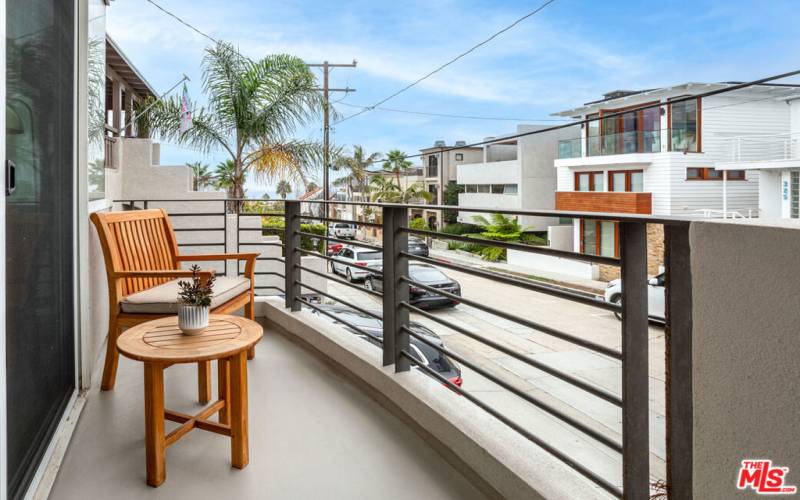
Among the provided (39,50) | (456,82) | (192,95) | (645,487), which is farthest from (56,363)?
(456,82)

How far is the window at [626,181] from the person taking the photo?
55.6 ft

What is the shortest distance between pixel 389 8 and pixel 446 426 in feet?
113

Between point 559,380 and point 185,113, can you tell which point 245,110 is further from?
point 559,380

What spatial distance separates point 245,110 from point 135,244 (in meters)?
5.42

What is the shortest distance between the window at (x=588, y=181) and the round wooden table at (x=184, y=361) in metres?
17.7

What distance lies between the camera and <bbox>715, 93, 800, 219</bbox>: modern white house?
13.9m

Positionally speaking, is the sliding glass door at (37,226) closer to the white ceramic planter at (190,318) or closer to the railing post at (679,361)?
the white ceramic planter at (190,318)

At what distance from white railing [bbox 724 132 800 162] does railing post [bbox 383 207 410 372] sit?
1518 cm

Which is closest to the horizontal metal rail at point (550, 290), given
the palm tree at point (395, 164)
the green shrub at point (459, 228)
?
the green shrub at point (459, 228)

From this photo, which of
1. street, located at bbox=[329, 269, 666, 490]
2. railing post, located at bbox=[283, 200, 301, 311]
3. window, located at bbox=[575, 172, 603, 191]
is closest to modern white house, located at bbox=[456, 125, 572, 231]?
window, located at bbox=[575, 172, 603, 191]

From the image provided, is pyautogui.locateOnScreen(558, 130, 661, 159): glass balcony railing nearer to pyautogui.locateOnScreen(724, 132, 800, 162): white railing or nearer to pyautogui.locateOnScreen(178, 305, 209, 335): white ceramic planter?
pyautogui.locateOnScreen(724, 132, 800, 162): white railing

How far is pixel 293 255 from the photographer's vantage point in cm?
360

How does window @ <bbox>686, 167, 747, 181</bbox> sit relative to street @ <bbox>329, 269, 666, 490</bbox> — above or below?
above

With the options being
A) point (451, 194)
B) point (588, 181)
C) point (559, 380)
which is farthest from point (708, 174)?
point (451, 194)
